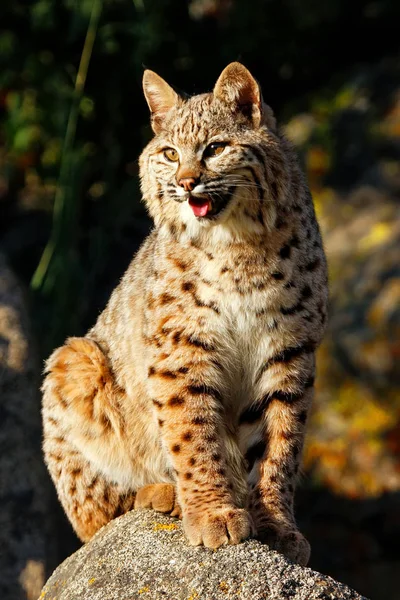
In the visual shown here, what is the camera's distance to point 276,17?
10.9 metres

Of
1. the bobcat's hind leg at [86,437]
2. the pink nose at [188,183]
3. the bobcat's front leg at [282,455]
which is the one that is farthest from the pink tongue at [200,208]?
the bobcat's hind leg at [86,437]

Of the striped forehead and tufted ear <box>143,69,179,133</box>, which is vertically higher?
tufted ear <box>143,69,179,133</box>

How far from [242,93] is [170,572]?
2.33m

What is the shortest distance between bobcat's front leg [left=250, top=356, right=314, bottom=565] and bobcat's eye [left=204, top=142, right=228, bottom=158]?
1.11 meters

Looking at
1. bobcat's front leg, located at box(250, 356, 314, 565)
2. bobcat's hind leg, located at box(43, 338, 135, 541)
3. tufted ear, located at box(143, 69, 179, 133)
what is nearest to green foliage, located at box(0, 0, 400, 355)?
bobcat's hind leg, located at box(43, 338, 135, 541)

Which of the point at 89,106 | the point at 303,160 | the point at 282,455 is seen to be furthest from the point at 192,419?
the point at 303,160

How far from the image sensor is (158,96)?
598 centimetres

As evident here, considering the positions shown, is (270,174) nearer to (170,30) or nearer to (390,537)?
(390,537)

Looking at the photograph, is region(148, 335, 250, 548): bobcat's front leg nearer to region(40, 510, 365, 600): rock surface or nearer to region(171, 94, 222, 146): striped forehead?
region(40, 510, 365, 600): rock surface

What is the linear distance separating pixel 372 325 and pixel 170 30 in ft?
10.9

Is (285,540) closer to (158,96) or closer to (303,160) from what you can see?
(158,96)

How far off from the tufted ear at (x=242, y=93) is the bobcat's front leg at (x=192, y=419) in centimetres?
114

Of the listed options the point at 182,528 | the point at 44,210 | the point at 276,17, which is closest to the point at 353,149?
the point at 276,17

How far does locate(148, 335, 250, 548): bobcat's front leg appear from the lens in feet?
17.8
